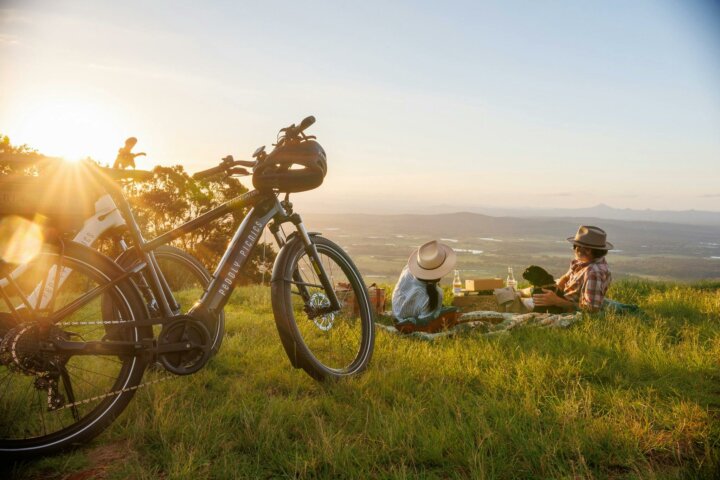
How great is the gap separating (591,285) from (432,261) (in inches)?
91.8

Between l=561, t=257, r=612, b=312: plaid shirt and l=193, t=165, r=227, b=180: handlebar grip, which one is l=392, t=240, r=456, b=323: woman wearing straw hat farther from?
l=193, t=165, r=227, b=180: handlebar grip

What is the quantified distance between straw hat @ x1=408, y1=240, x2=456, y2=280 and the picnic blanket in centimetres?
78

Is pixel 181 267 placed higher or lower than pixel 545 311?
higher

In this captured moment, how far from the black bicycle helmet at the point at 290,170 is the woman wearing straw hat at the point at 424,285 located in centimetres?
314

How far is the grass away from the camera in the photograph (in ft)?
9.29

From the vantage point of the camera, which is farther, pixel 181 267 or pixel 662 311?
pixel 662 311

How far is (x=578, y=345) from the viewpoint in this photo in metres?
5.13

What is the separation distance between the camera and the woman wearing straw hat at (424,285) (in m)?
6.76

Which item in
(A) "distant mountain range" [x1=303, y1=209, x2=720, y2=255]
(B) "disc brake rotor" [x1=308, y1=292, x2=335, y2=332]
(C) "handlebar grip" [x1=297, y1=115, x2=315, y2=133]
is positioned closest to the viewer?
(C) "handlebar grip" [x1=297, y1=115, x2=315, y2=133]

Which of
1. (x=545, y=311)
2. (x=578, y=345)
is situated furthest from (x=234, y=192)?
(x=578, y=345)

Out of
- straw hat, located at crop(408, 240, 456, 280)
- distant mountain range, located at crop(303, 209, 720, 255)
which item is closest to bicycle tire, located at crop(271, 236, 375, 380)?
straw hat, located at crop(408, 240, 456, 280)

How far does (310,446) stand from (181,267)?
2.59 meters

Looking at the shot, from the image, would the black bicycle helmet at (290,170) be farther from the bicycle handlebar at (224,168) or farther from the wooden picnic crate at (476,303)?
the wooden picnic crate at (476,303)

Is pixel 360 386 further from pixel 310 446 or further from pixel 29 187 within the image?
pixel 29 187
